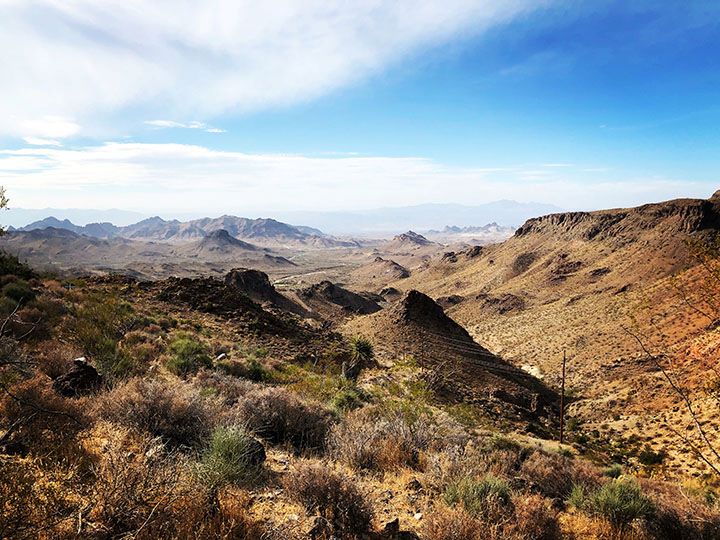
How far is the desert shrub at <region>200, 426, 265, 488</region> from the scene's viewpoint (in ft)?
17.3

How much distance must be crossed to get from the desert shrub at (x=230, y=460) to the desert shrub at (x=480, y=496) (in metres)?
3.11

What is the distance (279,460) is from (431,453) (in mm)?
3150

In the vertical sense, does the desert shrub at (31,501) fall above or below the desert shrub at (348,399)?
above

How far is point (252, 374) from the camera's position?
15438 millimetres

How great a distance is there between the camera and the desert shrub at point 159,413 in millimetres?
6910

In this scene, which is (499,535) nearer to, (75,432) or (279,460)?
(279,460)

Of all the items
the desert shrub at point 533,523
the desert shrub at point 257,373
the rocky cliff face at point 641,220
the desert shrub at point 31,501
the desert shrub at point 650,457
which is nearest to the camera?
the desert shrub at point 31,501

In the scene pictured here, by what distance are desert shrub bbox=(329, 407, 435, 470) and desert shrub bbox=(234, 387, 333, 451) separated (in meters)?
0.48

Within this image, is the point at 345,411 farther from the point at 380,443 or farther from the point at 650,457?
the point at 650,457

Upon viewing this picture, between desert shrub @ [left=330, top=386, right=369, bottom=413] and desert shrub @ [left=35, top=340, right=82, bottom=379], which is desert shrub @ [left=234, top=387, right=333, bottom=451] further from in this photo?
desert shrub @ [left=35, top=340, right=82, bottom=379]

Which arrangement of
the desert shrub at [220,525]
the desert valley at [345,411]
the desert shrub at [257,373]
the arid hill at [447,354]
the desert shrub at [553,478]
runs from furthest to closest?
the arid hill at [447,354], the desert shrub at [257,373], the desert shrub at [553,478], the desert valley at [345,411], the desert shrub at [220,525]

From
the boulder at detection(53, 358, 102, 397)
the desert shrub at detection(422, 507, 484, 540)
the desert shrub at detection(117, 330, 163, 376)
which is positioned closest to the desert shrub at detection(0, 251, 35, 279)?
the desert shrub at detection(117, 330, 163, 376)

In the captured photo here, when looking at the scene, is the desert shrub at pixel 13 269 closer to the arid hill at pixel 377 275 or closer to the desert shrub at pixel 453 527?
the desert shrub at pixel 453 527

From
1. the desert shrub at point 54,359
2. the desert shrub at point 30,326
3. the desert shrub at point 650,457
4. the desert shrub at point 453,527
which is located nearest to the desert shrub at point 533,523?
the desert shrub at point 453,527
